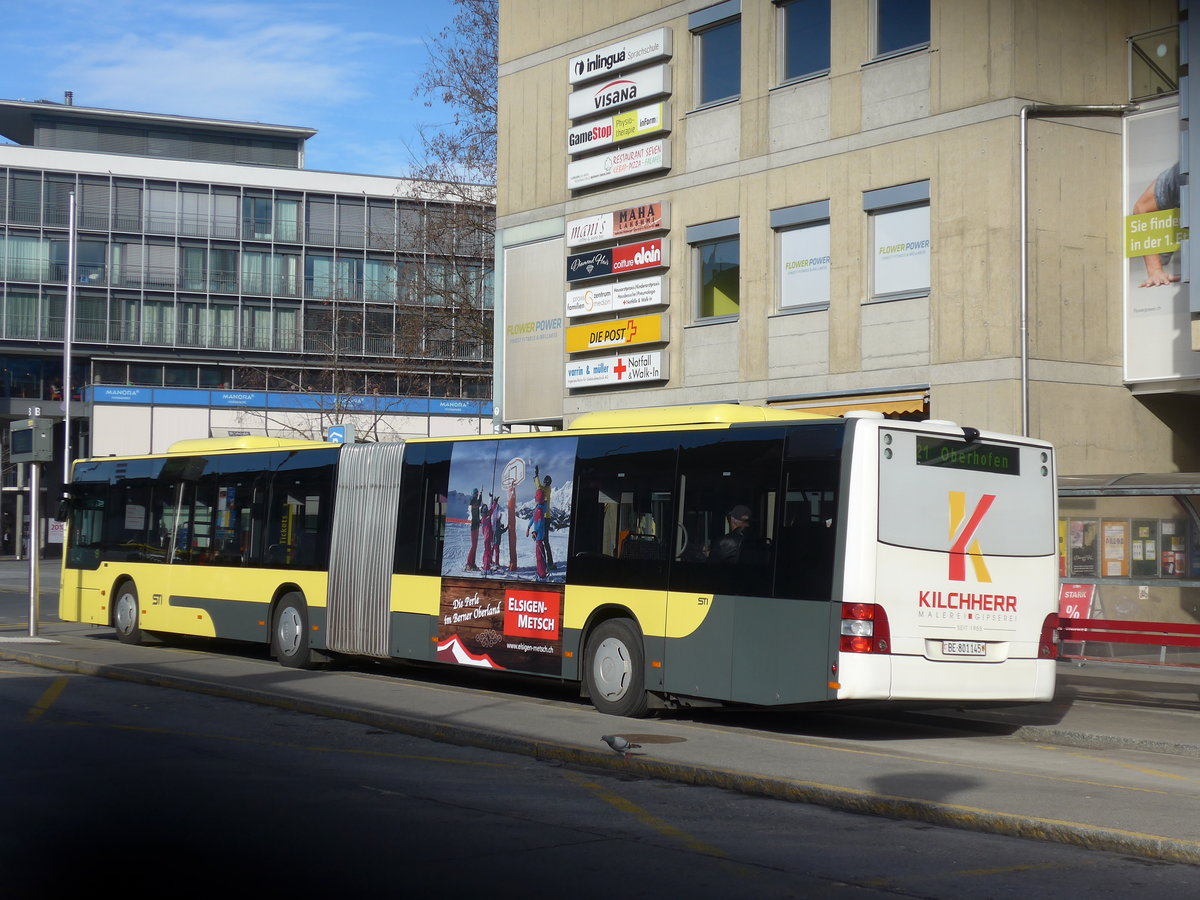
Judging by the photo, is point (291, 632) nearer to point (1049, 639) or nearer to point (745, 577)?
point (745, 577)

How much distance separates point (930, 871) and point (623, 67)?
69.2ft

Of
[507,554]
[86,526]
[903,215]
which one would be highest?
[903,215]

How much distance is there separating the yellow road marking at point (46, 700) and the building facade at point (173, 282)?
46.8 m

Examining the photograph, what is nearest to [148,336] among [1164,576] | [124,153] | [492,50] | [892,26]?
[124,153]

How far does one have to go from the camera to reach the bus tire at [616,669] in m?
14.3

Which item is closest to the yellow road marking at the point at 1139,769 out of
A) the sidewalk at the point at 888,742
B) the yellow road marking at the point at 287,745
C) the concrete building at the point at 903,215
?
the sidewalk at the point at 888,742

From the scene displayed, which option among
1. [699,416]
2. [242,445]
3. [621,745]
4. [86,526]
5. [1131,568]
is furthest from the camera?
[86,526]

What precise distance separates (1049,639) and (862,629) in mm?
2262

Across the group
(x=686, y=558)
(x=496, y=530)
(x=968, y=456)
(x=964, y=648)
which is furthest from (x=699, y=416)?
(x=964, y=648)

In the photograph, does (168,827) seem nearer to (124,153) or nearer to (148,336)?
(148,336)

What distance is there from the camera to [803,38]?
23.4 metres

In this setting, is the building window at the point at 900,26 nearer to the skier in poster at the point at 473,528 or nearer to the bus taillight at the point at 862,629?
the skier in poster at the point at 473,528

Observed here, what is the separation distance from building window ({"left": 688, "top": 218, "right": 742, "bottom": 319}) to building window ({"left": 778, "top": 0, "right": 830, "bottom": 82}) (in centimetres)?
264

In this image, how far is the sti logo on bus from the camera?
12.9 meters
